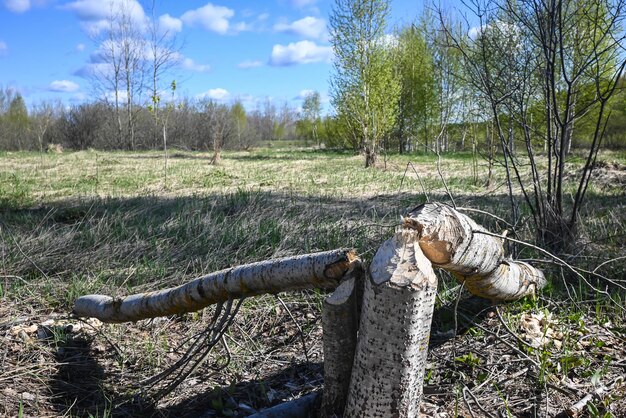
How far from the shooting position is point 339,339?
2.06 meters

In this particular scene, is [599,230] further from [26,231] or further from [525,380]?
[26,231]

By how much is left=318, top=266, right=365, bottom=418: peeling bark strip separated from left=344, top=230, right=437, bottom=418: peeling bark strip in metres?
0.18

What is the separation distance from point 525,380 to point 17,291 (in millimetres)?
3377

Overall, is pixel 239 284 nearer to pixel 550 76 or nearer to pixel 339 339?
pixel 339 339

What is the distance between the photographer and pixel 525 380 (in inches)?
99.1

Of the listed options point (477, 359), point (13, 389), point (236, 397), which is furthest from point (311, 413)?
point (13, 389)

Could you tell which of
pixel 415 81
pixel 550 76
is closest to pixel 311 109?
pixel 415 81

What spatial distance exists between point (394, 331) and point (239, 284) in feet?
2.84

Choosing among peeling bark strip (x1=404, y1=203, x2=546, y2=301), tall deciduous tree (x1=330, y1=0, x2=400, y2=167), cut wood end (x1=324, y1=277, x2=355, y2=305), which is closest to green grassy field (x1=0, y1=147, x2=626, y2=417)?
peeling bark strip (x1=404, y1=203, x2=546, y2=301)

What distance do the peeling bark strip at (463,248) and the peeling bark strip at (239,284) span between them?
331 millimetres

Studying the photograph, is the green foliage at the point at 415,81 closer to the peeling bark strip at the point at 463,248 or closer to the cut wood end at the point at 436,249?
the peeling bark strip at the point at 463,248

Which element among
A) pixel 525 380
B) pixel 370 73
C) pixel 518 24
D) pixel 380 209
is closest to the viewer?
pixel 525 380

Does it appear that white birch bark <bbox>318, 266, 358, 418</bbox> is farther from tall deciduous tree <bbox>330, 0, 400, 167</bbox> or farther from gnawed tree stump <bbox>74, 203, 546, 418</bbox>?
tall deciduous tree <bbox>330, 0, 400, 167</bbox>

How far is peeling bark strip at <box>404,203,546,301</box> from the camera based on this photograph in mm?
1908
